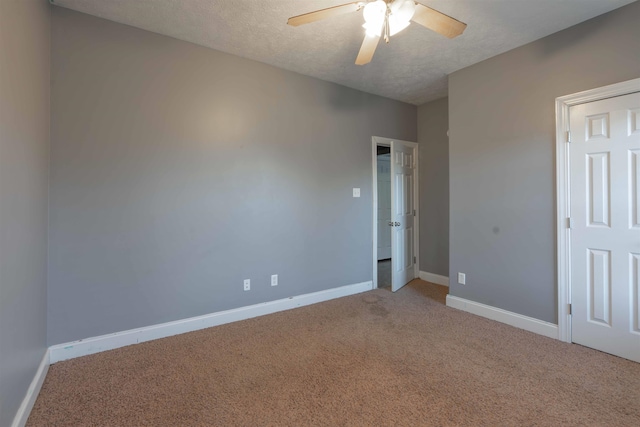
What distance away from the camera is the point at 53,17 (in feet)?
7.27

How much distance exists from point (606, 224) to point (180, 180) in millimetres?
3623

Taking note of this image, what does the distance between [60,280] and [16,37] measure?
167 centimetres

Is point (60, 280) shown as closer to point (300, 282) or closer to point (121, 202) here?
point (121, 202)

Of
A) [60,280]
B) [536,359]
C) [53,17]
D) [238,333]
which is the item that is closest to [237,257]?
[238,333]

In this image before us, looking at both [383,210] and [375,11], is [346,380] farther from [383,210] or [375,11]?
[383,210]

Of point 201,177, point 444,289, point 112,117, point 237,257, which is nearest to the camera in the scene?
point 112,117

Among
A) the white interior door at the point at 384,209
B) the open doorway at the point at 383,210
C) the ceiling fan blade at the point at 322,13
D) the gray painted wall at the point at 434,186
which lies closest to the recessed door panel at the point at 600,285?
the gray painted wall at the point at 434,186

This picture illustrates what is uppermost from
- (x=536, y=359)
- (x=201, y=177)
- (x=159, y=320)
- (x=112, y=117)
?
(x=112, y=117)

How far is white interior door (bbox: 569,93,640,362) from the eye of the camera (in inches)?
87.7

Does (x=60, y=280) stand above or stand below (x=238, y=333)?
above

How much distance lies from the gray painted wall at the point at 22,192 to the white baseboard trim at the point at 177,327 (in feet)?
0.72

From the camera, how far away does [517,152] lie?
112 inches

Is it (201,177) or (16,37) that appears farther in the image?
(201,177)

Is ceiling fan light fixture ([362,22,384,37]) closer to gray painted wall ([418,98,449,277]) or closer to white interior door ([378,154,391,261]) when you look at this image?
gray painted wall ([418,98,449,277])
